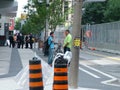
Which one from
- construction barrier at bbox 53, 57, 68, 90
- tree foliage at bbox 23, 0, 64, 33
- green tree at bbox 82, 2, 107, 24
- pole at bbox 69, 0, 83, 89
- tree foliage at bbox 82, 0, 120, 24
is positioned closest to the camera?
construction barrier at bbox 53, 57, 68, 90

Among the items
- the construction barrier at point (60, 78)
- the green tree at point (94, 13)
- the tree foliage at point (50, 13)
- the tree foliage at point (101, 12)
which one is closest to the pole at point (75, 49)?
the construction barrier at point (60, 78)

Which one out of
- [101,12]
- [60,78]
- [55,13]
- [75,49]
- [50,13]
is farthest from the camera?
[101,12]

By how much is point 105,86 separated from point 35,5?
108 ft

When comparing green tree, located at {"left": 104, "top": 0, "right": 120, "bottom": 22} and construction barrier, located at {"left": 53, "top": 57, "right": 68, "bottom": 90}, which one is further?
Answer: green tree, located at {"left": 104, "top": 0, "right": 120, "bottom": 22}

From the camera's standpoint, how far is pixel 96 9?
3285 inches

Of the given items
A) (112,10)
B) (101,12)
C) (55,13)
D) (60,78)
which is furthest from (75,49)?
(101,12)

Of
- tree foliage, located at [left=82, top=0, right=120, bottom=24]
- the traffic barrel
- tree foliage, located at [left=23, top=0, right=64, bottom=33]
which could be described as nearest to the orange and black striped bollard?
the traffic barrel

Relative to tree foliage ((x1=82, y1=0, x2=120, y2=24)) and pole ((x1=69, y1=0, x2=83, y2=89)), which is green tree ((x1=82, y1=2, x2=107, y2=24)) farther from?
pole ((x1=69, y1=0, x2=83, y2=89))

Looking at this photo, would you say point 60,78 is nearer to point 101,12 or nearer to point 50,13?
point 50,13

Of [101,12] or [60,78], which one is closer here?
[60,78]

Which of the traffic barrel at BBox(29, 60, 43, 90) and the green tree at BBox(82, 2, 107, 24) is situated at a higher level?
the green tree at BBox(82, 2, 107, 24)

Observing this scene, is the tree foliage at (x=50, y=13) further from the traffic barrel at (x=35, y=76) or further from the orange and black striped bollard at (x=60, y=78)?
the orange and black striped bollard at (x=60, y=78)

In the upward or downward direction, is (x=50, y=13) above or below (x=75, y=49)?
above

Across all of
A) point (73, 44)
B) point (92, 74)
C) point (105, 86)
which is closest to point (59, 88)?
point (73, 44)
